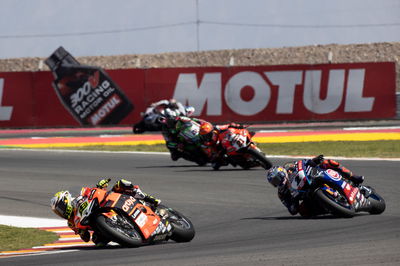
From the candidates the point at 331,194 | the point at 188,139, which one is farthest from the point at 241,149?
the point at 331,194

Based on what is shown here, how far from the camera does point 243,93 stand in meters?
30.8

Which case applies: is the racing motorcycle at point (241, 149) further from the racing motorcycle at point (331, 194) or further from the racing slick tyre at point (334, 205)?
the racing slick tyre at point (334, 205)

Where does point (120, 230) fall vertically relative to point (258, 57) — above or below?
above

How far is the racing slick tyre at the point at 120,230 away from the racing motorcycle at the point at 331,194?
2.70 meters

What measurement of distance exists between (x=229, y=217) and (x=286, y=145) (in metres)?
11.7

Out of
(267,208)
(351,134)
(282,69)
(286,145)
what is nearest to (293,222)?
(267,208)

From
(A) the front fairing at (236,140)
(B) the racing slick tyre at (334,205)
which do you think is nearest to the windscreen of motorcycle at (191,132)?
(A) the front fairing at (236,140)

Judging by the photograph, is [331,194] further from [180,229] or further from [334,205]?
[180,229]

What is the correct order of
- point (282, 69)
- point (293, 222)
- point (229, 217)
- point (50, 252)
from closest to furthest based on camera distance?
point (50, 252) < point (293, 222) < point (229, 217) < point (282, 69)

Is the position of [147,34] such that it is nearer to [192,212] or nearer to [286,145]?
[286,145]

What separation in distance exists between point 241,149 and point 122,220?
8261 millimetres

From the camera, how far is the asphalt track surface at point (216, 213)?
8.77 meters

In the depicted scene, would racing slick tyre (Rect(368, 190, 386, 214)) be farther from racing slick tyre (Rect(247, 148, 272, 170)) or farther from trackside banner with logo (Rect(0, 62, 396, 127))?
trackside banner with logo (Rect(0, 62, 396, 127))

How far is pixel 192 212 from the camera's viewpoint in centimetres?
1335
